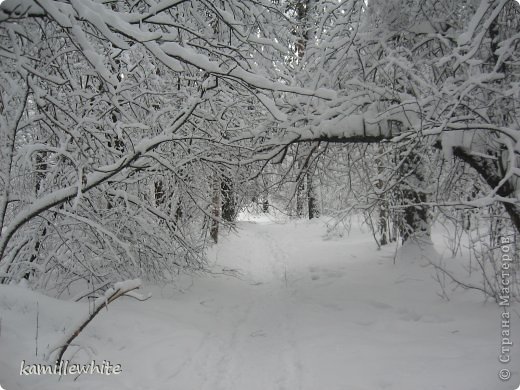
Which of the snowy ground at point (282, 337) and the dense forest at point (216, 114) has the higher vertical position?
the dense forest at point (216, 114)

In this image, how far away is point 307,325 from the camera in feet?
18.5

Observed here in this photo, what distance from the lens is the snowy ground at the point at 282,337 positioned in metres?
3.75

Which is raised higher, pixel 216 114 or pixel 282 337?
pixel 216 114

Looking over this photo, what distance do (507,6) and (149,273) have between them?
700cm

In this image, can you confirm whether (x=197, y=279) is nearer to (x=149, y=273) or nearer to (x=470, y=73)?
(x=149, y=273)

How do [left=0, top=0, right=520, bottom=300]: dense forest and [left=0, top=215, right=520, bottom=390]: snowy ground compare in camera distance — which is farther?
[left=0, top=215, right=520, bottom=390]: snowy ground

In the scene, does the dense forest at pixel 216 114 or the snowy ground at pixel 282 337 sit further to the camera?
the snowy ground at pixel 282 337

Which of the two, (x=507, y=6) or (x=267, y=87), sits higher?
(x=507, y=6)

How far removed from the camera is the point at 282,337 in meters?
5.25

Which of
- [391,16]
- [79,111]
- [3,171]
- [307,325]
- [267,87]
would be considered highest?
[391,16]

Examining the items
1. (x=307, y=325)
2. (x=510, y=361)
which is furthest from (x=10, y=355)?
(x=510, y=361)

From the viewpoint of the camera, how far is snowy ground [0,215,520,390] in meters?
3.75

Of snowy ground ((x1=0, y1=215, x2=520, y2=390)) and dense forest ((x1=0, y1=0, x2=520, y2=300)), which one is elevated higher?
dense forest ((x1=0, y1=0, x2=520, y2=300))

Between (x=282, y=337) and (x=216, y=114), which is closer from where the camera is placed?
(x=282, y=337)
